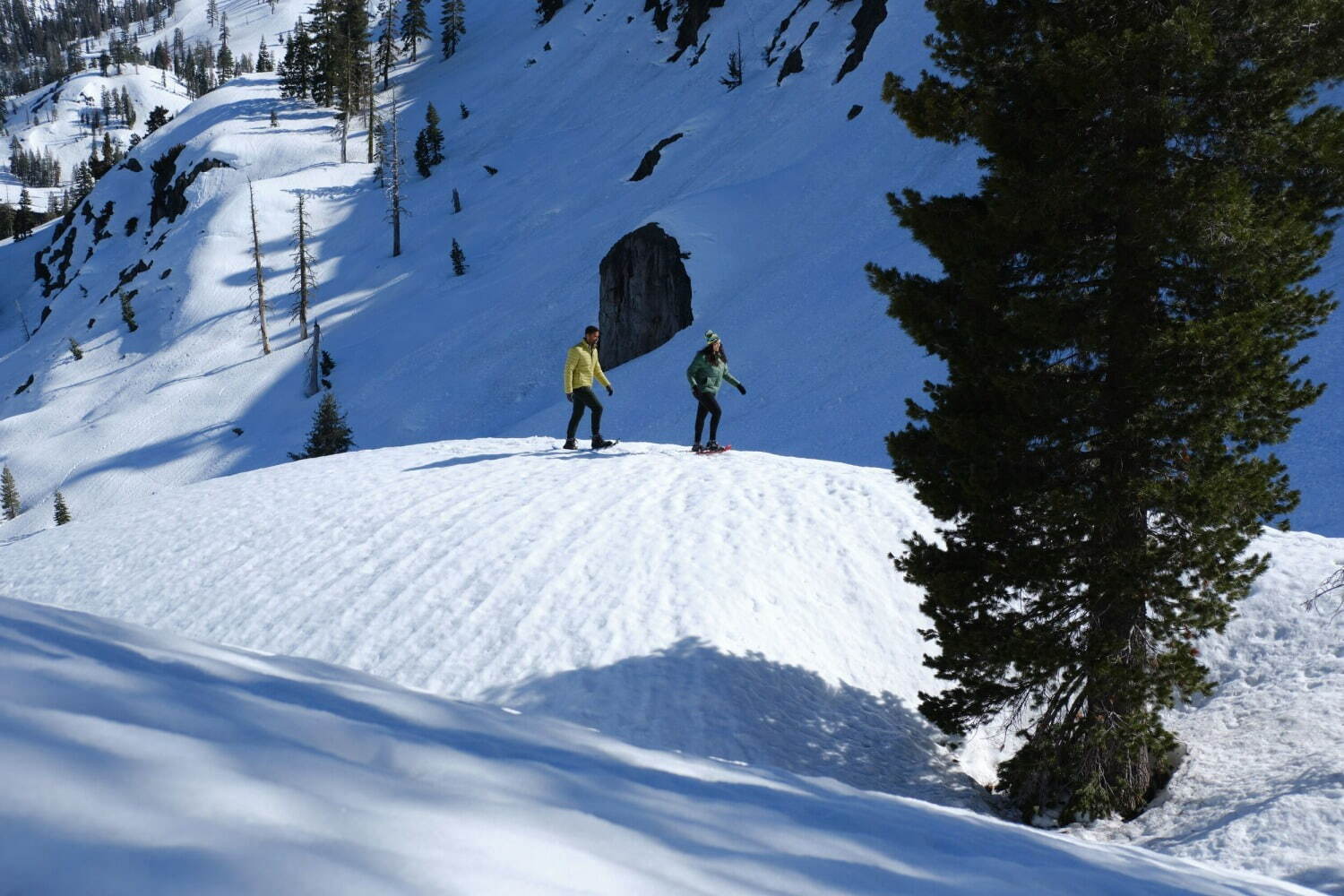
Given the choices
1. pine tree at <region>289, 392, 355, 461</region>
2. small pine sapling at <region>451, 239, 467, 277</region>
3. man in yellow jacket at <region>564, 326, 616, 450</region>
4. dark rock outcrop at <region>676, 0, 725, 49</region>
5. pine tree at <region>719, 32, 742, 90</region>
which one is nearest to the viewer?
man in yellow jacket at <region>564, 326, 616, 450</region>

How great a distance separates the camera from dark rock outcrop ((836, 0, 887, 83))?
1481 inches

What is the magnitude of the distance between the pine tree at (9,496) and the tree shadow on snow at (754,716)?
155 ft

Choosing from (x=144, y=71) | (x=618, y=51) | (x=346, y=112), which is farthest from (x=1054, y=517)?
(x=144, y=71)

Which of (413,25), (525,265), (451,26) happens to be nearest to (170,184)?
(413,25)

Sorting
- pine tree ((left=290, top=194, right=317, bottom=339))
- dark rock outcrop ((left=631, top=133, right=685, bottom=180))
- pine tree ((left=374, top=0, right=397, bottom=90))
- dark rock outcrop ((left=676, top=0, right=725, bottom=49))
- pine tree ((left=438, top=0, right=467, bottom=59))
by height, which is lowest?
pine tree ((left=290, top=194, right=317, bottom=339))

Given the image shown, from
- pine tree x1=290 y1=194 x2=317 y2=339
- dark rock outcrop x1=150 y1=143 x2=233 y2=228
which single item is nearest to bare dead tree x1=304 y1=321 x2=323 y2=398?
pine tree x1=290 y1=194 x2=317 y2=339

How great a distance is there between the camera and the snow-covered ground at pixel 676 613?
654 cm

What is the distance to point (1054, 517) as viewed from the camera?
5.79 meters

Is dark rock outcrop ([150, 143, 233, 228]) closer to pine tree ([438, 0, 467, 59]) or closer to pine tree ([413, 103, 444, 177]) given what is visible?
pine tree ([413, 103, 444, 177])

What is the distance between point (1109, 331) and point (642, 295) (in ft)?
82.5

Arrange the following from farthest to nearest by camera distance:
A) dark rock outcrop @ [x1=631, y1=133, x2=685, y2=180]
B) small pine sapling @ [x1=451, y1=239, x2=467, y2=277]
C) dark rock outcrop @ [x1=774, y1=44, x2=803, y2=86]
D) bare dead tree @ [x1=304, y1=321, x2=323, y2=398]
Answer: small pine sapling @ [x1=451, y1=239, x2=467, y2=277]
dark rock outcrop @ [x1=631, y1=133, x2=685, y2=180]
dark rock outcrop @ [x1=774, y1=44, x2=803, y2=86]
bare dead tree @ [x1=304, y1=321, x2=323, y2=398]

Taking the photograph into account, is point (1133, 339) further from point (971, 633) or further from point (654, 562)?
point (654, 562)

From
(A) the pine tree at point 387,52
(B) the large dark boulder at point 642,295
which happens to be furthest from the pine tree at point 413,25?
(B) the large dark boulder at point 642,295

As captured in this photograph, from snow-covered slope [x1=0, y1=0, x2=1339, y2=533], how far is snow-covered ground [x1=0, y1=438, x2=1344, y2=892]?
262 inches
